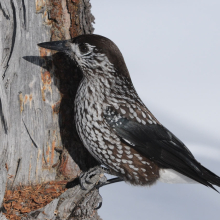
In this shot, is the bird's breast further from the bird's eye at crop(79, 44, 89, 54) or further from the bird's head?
the bird's eye at crop(79, 44, 89, 54)

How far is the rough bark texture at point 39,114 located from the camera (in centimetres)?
320

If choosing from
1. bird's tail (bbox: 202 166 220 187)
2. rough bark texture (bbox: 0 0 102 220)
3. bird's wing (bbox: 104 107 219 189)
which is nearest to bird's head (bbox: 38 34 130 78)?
rough bark texture (bbox: 0 0 102 220)

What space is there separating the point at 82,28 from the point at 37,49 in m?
0.57

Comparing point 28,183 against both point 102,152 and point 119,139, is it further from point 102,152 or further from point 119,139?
point 119,139

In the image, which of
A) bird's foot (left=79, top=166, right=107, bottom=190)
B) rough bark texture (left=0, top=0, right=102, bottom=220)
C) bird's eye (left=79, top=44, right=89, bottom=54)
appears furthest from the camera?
bird's foot (left=79, top=166, right=107, bottom=190)

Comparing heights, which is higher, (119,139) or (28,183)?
(119,139)

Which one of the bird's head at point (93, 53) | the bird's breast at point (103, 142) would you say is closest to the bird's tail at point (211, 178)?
the bird's breast at point (103, 142)

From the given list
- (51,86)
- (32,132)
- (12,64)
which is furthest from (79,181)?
(12,64)

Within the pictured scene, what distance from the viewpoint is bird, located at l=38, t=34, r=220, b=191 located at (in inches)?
129

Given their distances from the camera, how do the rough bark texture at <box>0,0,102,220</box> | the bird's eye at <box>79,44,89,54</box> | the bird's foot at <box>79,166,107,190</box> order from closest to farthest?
1. the rough bark texture at <box>0,0,102,220</box>
2. the bird's eye at <box>79,44,89,54</box>
3. the bird's foot at <box>79,166,107,190</box>

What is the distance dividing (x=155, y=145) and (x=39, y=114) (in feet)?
4.05

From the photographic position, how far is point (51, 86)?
3432 mm

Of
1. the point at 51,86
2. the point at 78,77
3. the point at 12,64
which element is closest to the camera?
the point at 12,64

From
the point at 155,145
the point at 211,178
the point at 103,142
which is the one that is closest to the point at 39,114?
the point at 103,142
